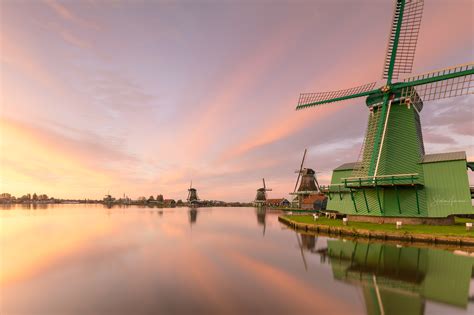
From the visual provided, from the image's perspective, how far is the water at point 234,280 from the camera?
9484 millimetres

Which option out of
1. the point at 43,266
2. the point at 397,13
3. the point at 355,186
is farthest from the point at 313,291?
the point at 397,13

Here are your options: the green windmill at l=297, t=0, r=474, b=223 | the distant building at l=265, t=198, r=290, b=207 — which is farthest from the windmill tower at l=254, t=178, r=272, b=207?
the green windmill at l=297, t=0, r=474, b=223

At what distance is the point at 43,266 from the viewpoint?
1539cm

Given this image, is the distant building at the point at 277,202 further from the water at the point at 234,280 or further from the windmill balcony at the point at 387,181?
the water at the point at 234,280

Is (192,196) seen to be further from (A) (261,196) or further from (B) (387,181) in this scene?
(B) (387,181)

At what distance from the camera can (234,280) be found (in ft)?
41.4

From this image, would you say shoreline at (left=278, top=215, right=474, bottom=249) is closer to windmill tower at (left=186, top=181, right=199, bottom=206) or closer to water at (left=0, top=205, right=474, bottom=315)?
water at (left=0, top=205, right=474, bottom=315)

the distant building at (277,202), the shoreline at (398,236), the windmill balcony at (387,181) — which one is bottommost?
the distant building at (277,202)

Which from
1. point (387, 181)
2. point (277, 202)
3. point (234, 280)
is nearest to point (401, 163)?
point (387, 181)

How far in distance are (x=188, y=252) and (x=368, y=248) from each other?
13209 mm

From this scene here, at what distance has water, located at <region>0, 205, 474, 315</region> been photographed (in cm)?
948

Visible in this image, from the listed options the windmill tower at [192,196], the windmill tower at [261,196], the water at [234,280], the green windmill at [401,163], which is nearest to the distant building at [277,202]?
the windmill tower at [261,196]

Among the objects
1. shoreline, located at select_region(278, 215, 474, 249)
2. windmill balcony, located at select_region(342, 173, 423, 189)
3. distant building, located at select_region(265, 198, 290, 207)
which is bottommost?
distant building, located at select_region(265, 198, 290, 207)

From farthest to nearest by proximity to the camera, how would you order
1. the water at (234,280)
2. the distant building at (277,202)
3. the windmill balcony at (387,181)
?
1. the distant building at (277,202)
2. the windmill balcony at (387,181)
3. the water at (234,280)
